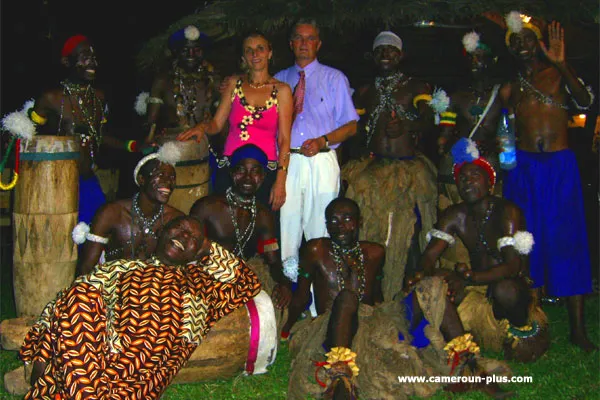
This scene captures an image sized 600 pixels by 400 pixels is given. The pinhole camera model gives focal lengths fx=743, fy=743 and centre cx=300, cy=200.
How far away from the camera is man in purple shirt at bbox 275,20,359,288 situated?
573 cm

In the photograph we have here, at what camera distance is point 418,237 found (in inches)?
253

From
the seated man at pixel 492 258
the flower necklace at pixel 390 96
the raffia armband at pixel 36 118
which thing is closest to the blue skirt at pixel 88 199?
the raffia armband at pixel 36 118

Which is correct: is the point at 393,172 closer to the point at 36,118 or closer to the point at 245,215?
the point at 245,215

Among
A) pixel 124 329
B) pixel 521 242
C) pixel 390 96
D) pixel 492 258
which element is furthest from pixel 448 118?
pixel 124 329

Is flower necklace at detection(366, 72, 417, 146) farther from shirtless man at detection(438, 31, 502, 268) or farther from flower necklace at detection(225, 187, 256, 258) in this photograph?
flower necklace at detection(225, 187, 256, 258)

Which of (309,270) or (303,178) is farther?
(303,178)

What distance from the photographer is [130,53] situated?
10.0 meters

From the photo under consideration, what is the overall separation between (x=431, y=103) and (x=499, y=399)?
8.76ft

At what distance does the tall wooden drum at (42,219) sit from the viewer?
515 cm

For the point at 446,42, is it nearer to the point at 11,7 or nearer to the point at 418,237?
the point at 418,237

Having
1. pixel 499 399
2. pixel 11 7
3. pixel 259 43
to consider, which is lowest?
pixel 499 399

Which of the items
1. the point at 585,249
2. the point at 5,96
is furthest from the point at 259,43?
the point at 5,96

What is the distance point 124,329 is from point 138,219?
1.47m

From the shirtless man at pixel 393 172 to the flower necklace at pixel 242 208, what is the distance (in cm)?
114
